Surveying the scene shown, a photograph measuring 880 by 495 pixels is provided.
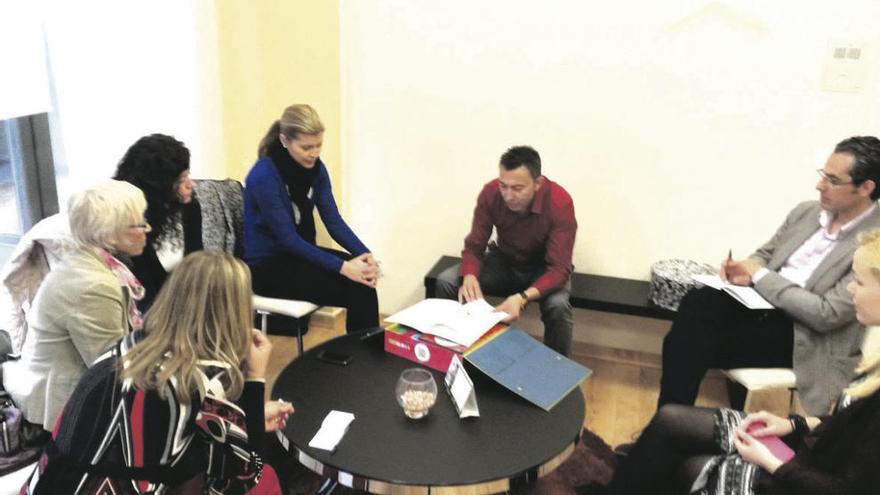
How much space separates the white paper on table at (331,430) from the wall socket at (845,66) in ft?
7.50

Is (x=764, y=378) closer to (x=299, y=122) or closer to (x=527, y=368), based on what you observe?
(x=527, y=368)

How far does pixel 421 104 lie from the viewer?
3291 millimetres

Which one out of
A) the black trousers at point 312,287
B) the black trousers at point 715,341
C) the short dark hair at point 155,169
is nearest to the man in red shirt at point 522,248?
the black trousers at point 312,287

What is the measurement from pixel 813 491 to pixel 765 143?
5.76 feet

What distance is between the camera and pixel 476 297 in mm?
2904

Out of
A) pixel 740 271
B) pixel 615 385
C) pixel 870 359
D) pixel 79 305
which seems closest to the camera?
pixel 870 359

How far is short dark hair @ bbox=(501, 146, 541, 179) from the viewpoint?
2.77m

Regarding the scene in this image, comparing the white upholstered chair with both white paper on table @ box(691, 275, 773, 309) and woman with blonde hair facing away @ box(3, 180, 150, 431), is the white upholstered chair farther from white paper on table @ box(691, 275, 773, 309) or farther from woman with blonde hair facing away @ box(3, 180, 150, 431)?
woman with blonde hair facing away @ box(3, 180, 150, 431)

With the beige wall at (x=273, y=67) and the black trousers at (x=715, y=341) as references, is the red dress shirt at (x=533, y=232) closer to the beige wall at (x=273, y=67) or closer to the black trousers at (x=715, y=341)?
the black trousers at (x=715, y=341)

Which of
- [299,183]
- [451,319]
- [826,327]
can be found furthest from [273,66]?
[826,327]

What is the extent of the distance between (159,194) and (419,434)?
Result: 4.20ft

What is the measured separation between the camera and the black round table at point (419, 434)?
1.71 m

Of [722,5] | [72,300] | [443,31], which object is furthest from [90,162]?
[722,5]

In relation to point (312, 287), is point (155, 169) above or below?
above
